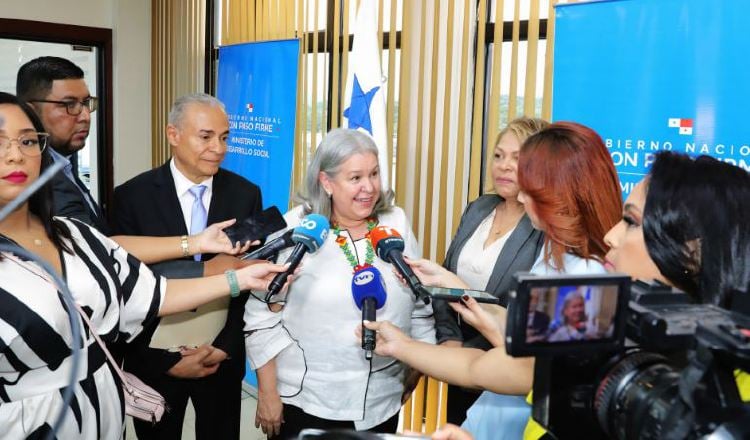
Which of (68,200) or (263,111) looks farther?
(263,111)

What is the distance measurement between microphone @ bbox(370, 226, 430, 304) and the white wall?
15.8 feet

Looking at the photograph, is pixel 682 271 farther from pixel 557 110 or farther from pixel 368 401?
pixel 557 110

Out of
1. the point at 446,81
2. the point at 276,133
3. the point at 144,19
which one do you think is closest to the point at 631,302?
the point at 446,81

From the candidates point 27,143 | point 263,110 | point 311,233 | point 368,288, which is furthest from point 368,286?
point 263,110

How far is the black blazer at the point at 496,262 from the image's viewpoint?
206 centimetres

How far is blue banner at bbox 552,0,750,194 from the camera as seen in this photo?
83.7 inches

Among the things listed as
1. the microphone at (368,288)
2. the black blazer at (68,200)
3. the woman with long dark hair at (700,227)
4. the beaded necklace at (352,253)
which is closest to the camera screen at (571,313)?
the woman with long dark hair at (700,227)

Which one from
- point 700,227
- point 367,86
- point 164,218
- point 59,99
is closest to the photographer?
point 700,227

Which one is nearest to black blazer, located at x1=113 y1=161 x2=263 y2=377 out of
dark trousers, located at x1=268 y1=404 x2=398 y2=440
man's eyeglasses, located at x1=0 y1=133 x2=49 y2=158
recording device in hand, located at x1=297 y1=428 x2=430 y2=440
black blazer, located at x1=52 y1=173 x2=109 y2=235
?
black blazer, located at x1=52 y1=173 x2=109 y2=235

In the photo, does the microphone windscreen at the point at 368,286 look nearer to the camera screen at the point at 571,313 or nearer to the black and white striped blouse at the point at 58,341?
the black and white striped blouse at the point at 58,341

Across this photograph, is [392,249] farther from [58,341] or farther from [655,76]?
[655,76]

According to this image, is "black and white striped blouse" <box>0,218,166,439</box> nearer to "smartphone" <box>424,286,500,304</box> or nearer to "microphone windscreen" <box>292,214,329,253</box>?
"microphone windscreen" <box>292,214,329,253</box>

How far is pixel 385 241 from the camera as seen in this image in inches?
77.7

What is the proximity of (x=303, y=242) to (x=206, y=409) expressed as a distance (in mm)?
933
